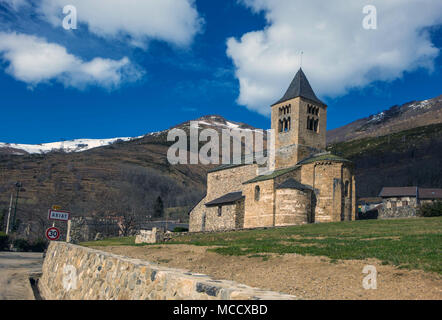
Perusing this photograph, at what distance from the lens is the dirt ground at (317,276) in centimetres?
1011

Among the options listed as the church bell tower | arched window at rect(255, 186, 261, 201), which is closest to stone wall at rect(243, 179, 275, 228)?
arched window at rect(255, 186, 261, 201)

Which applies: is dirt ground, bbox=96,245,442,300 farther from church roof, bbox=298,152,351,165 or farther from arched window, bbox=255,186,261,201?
church roof, bbox=298,152,351,165

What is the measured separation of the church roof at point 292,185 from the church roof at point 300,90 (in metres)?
12.0

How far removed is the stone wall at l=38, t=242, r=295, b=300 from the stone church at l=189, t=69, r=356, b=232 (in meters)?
25.6

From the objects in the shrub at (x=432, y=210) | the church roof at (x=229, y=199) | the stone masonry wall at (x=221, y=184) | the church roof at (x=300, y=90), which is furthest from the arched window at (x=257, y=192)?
the shrub at (x=432, y=210)

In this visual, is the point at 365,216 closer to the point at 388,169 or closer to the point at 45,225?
the point at 45,225

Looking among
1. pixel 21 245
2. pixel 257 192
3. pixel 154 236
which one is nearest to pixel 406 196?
pixel 257 192

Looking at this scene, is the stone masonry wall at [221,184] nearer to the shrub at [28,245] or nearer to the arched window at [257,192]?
the arched window at [257,192]

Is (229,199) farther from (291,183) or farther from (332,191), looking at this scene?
(332,191)

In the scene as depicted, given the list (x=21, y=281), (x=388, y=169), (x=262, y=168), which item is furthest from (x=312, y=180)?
(x=388, y=169)

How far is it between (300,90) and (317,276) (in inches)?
1469

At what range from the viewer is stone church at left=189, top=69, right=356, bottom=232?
38.1 metres

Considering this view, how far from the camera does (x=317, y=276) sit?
12.4 metres
